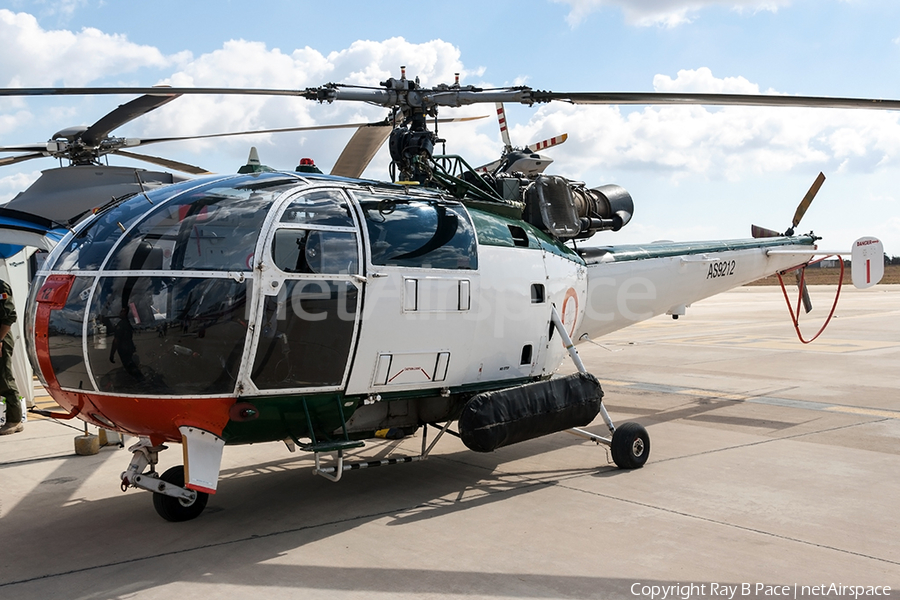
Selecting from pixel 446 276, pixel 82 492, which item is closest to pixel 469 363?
pixel 446 276

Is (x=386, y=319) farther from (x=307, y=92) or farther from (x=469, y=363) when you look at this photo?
(x=307, y=92)

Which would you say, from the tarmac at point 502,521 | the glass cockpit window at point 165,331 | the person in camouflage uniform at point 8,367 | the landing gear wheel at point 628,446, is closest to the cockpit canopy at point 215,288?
the glass cockpit window at point 165,331

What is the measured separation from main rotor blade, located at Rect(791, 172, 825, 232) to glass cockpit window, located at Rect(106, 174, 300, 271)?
32.0ft

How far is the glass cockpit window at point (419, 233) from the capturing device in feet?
19.7

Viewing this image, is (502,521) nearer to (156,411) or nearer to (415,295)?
(415,295)

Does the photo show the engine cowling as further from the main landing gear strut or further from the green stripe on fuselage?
the main landing gear strut

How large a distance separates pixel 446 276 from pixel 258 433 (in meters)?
1.89

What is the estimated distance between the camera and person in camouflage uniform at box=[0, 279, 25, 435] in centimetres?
880

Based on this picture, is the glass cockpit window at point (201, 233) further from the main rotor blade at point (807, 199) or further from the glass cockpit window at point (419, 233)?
the main rotor blade at point (807, 199)

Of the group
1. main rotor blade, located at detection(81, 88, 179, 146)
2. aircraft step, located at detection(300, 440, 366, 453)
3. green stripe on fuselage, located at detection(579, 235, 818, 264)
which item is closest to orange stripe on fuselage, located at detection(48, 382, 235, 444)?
aircraft step, located at detection(300, 440, 366, 453)

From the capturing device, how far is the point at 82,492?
271 inches

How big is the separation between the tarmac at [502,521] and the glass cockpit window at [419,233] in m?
1.95

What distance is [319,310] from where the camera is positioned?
18.1ft

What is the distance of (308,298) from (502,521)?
7.11 ft
